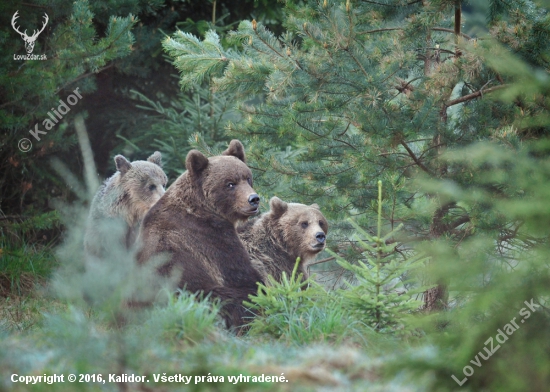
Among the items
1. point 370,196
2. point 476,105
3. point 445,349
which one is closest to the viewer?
point 445,349

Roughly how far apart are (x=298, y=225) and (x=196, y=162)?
1371 millimetres

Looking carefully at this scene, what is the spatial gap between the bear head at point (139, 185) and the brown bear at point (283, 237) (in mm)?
958

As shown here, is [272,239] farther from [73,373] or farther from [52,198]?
[52,198]

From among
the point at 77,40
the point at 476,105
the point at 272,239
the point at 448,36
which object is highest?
the point at 77,40

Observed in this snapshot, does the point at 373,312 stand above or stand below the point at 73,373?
below

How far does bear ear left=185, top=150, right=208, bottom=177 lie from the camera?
531cm

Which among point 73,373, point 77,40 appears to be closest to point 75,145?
point 77,40

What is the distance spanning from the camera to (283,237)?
20.9 ft

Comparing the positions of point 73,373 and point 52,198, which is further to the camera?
point 52,198

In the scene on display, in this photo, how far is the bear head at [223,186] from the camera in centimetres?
530

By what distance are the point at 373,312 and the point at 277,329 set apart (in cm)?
68

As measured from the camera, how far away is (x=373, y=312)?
483 cm

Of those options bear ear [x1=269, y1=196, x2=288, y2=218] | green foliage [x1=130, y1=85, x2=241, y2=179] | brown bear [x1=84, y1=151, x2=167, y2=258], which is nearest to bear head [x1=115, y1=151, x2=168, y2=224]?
brown bear [x1=84, y1=151, x2=167, y2=258]

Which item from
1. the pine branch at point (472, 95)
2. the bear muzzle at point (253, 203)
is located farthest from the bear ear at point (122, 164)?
the pine branch at point (472, 95)
